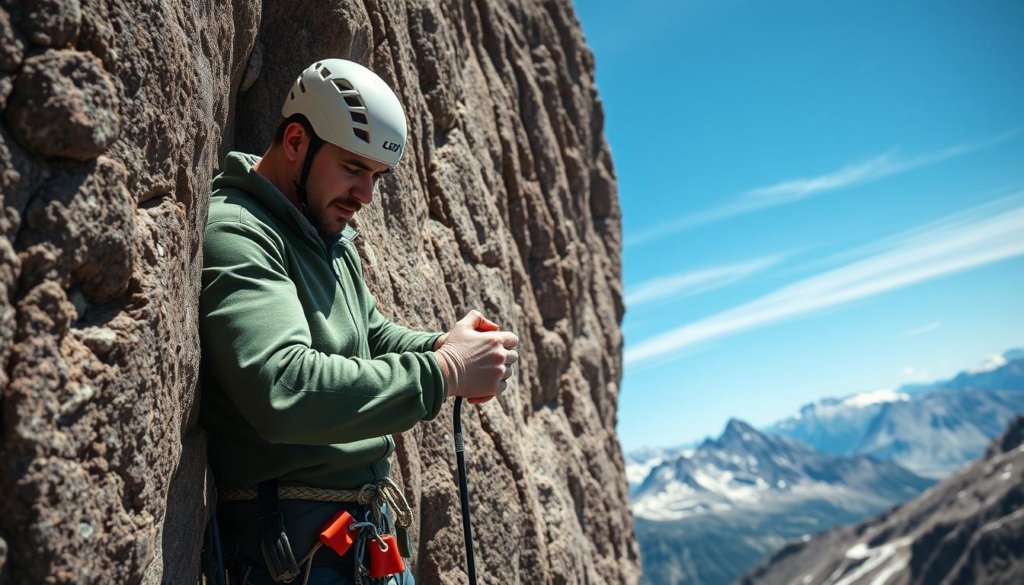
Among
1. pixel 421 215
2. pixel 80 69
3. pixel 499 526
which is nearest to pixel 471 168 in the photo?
pixel 421 215

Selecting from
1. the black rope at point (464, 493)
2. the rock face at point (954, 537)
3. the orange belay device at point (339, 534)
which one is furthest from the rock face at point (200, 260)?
the rock face at point (954, 537)

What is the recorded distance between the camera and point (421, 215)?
33.4 ft

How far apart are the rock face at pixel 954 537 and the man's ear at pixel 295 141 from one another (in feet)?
448

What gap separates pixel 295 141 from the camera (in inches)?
196

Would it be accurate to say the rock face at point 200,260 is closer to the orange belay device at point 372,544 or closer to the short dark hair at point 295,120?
the short dark hair at point 295,120

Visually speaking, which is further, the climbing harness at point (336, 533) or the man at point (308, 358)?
the climbing harness at point (336, 533)

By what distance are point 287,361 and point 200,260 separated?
102 centimetres

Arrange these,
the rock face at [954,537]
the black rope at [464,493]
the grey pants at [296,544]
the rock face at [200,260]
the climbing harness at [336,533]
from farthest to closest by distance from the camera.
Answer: the rock face at [954,537], the black rope at [464,493], the grey pants at [296,544], the climbing harness at [336,533], the rock face at [200,260]

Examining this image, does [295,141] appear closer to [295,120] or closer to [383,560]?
[295,120]

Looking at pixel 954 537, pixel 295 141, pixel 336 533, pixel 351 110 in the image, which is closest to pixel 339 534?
pixel 336 533

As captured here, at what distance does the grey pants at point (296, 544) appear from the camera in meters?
4.57

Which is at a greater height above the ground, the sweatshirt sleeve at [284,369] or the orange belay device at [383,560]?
the sweatshirt sleeve at [284,369]

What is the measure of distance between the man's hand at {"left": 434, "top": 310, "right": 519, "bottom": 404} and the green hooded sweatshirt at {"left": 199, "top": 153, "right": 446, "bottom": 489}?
0.16 meters

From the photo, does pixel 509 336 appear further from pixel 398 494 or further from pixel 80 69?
pixel 80 69
